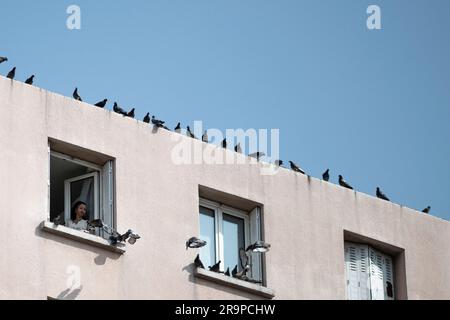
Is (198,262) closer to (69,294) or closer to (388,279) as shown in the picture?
(69,294)

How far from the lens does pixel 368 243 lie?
4934cm

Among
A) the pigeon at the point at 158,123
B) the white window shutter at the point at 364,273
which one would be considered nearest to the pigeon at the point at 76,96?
the pigeon at the point at 158,123

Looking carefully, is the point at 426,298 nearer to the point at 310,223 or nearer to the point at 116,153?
the point at 310,223

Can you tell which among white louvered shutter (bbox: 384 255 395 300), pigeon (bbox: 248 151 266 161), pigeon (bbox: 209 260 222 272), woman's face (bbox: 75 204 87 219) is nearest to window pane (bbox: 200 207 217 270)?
pigeon (bbox: 209 260 222 272)

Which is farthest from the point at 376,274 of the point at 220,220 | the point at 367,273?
the point at 220,220

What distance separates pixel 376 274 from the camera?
49375mm

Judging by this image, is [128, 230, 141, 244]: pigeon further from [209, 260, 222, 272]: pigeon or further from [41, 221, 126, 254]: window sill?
[209, 260, 222, 272]: pigeon

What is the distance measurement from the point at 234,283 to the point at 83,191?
3.40 meters

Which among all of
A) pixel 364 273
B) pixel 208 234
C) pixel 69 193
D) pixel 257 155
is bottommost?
pixel 364 273

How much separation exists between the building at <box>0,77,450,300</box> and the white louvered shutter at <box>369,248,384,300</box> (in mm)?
29

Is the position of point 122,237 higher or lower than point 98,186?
lower

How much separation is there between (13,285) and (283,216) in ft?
24.1

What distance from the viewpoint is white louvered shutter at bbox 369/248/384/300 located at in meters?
49.1
